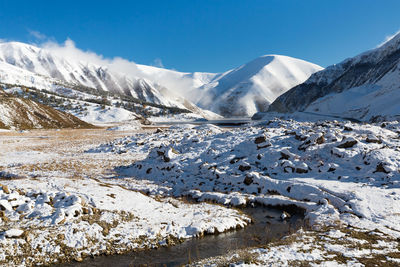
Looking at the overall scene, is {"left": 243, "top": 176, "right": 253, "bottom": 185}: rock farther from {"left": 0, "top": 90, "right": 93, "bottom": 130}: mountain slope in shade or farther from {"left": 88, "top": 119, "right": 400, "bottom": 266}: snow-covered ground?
{"left": 0, "top": 90, "right": 93, "bottom": 130}: mountain slope in shade

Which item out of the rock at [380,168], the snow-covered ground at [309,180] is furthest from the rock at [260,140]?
the rock at [380,168]

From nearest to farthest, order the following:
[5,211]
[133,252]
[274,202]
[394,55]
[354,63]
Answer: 1. [133,252]
2. [5,211]
3. [274,202]
4. [394,55]
5. [354,63]

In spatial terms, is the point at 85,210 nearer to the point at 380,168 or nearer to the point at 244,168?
the point at 244,168

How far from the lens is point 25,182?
14086mm

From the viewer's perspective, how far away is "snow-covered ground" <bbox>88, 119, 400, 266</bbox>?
8.79m

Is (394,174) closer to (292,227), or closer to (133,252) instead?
(292,227)

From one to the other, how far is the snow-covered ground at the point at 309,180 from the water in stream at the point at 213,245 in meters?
1.38

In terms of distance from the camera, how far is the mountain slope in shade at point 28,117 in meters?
73.5

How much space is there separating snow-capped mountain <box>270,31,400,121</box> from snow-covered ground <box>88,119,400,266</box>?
182 feet

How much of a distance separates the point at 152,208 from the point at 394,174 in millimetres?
15347

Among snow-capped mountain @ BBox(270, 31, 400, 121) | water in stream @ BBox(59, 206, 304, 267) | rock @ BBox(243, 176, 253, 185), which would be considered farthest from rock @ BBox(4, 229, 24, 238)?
snow-capped mountain @ BBox(270, 31, 400, 121)

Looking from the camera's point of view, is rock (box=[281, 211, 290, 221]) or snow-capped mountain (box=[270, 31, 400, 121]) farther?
snow-capped mountain (box=[270, 31, 400, 121])

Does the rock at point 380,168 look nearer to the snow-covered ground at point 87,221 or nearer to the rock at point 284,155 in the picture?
the rock at point 284,155

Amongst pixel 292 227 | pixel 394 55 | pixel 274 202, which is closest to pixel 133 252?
pixel 292 227
